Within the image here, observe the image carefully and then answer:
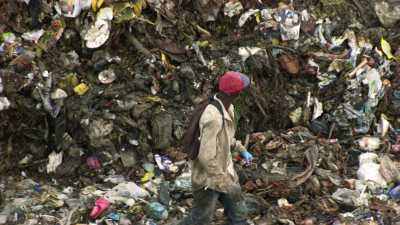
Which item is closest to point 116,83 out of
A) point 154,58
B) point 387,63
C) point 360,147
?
point 154,58

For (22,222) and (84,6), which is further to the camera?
(84,6)

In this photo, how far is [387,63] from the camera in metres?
7.37

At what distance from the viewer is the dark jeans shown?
449 centimetres

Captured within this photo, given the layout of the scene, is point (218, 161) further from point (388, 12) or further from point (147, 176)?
point (388, 12)

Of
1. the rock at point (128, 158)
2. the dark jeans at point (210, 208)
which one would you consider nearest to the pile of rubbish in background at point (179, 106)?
the rock at point (128, 158)

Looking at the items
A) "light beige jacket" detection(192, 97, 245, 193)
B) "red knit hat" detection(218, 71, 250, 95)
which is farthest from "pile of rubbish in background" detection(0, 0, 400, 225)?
"red knit hat" detection(218, 71, 250, 95)

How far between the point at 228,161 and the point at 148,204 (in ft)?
4.34

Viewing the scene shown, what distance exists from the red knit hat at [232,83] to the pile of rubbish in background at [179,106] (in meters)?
1.66

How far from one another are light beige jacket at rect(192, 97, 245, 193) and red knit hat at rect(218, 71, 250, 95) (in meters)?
0.12

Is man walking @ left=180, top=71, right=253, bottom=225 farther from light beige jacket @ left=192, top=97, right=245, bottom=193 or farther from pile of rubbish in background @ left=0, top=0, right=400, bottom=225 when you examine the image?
pile of rubbish in background @ left=0, top=0, right=400, bottom=225

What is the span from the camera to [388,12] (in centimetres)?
785

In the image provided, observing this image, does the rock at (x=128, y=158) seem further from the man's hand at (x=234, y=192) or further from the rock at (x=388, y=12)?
the rock at (x=388, y=12)

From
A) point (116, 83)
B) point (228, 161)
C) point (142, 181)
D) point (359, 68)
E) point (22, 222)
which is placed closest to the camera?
point (228, 161)

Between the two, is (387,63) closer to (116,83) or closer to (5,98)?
(116,83)
